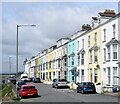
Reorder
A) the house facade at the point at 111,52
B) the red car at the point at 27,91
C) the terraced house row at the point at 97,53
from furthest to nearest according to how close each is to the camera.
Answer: the terraced house row at the point at 97,53
the house facade at the point at 111,52
the red car at the point at 27,91

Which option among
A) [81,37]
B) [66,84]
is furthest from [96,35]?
[66,84]

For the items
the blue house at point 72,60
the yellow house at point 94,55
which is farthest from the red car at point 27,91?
the blue house at point 72,60

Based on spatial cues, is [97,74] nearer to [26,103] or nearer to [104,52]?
[104,52]

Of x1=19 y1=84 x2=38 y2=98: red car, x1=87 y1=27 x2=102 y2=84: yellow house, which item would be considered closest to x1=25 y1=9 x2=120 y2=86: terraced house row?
x1=87 y1=27 x2=102 y2=84: yellow house

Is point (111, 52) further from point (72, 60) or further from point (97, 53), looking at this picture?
point (72, 60)

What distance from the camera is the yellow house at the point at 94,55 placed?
43500 millimetres

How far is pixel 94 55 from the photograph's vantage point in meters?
45.9

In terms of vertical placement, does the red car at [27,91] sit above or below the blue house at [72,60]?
below

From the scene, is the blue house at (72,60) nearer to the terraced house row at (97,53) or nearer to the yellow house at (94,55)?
the terraced house row at (97,53)

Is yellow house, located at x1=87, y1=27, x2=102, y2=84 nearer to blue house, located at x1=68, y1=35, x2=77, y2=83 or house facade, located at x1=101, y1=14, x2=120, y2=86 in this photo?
house facade, located at x1=101, y1=14, x2=120, y2=86

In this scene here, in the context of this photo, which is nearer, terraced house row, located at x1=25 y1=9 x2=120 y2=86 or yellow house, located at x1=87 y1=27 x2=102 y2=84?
terraced house row, located at x1=25 y1=9 x2=120 y2=86

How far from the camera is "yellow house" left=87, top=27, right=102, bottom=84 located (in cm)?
4350

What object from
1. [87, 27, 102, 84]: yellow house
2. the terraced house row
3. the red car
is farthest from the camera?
[87, 27, 102, 84]: yellow house

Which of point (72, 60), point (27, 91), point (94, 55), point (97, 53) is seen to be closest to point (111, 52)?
point (97, 53)
